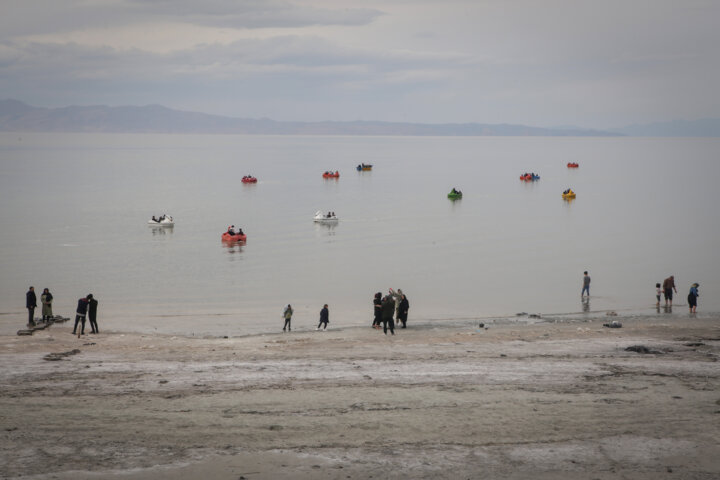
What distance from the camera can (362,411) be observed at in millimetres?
15609

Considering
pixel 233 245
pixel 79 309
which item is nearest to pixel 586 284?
pixel 79 309

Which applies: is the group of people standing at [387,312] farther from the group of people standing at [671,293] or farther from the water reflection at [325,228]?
the water reflection at [325,228]

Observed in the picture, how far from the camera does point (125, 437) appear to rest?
1409cm

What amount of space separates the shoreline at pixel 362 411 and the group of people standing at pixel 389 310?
248 centimetres

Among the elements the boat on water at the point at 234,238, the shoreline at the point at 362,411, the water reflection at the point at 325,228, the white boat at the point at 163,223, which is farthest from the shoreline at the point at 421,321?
the white boat at the point at 163,223

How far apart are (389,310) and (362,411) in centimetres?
987

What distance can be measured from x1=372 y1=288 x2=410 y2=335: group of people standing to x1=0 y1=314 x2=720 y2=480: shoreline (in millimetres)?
2476

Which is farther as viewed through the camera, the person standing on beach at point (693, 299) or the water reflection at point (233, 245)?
the water reflection at point (233, 245)

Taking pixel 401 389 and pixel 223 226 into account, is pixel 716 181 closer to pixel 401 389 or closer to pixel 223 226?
pixel 223 226

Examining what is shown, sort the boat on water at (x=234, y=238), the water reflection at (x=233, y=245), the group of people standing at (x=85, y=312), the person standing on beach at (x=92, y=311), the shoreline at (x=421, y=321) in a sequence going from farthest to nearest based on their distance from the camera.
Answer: the boat on water at (x=234, y=238) → the water reflection at (x=233, y=245) → the shoreline at (x=421, y=321) → the person standing on beach at (x=92, y=311) → the group of people standing at (x=85, y=312)

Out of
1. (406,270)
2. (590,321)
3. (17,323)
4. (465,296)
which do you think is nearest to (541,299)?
(465,296)

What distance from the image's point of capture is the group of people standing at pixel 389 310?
25.3 m

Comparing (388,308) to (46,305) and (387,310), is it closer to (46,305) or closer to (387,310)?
(387,310)

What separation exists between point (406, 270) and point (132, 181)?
97.9 metres
